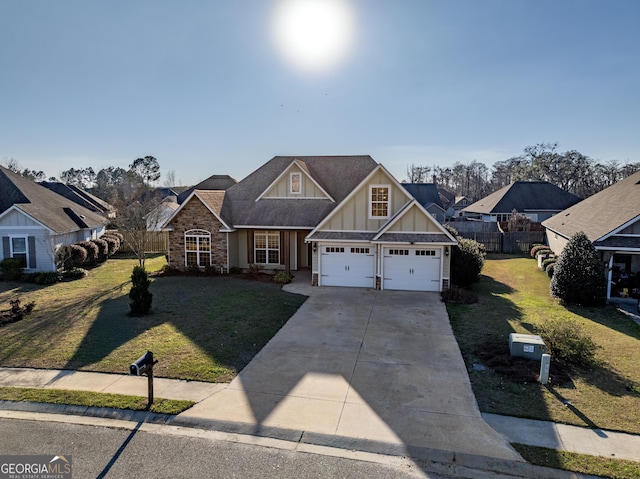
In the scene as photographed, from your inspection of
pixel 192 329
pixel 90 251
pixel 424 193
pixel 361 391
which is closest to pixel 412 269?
pixel 192 329

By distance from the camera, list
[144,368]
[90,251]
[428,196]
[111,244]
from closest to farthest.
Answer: [144,368] < [90,251] < [111,244] < [428,196]

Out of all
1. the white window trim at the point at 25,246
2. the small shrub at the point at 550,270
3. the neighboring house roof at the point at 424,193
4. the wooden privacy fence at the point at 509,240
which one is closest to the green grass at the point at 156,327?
the white window trim at the point at 25,246

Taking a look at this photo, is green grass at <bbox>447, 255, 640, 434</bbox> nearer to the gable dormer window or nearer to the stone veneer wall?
the gable dormer window

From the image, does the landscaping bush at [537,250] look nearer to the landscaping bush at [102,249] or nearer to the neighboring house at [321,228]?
the neighboring house at [321,228]

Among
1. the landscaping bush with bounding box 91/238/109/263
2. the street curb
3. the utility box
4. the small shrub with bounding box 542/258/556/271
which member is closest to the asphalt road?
the street curb

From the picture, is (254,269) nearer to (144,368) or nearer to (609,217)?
(144,368)

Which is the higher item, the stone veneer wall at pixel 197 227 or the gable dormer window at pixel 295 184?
the gable dormer window at pixel 295 184
